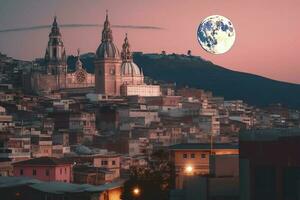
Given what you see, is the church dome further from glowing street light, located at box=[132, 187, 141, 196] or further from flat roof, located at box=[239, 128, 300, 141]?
flat roof, located at box=[239, 128, 300, 141]

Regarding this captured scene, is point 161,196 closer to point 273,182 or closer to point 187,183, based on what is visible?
point 187,183

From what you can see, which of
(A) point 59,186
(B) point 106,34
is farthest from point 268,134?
(B) point 106,34

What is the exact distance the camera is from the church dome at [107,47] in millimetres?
198125

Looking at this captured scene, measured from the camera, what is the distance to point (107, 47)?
198375 mm

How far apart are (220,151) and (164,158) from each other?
2.42 meters

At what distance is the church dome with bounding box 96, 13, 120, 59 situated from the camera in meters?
198

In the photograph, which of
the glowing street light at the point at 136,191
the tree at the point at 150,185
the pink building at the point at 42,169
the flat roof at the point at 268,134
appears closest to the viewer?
the flat roof at the point at 268,134

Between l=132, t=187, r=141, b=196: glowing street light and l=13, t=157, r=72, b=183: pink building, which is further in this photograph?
l=13, t=157, r=72, b=183: pink building

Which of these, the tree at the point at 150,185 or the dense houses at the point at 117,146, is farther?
the tree at the point at 150,185

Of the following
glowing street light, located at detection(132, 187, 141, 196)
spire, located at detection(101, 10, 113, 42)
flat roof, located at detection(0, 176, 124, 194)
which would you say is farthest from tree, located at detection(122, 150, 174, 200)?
spire, located at detection(101, 10, 113, 42)

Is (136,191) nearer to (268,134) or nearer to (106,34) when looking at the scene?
(268,134)

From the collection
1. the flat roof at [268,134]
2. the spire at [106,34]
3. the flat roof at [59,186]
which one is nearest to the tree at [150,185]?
the flat roof at [59,186]

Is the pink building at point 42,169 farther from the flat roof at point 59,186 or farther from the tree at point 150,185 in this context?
the tree at point 150,185

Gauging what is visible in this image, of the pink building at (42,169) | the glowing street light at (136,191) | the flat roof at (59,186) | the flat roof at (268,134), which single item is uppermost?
the flat roof at (268,134)
